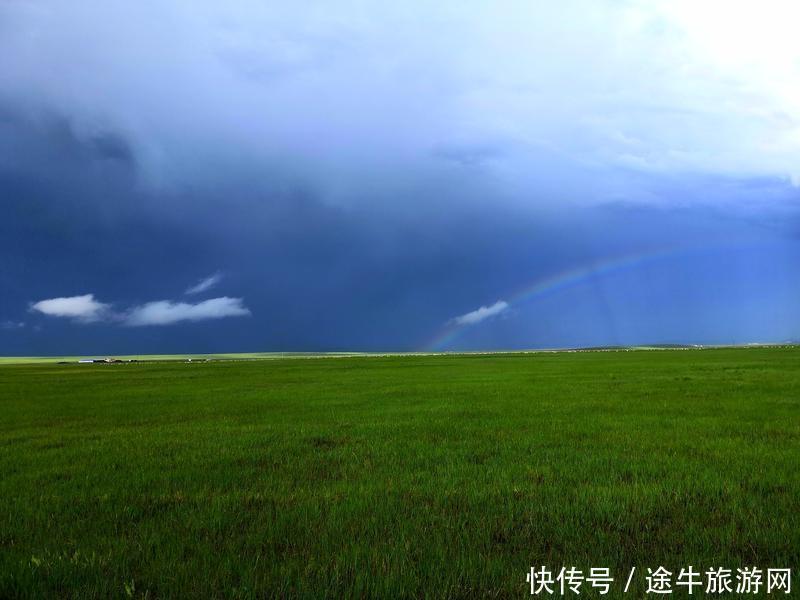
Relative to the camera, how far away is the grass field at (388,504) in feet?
17.2

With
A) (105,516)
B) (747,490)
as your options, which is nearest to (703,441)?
(747,490)

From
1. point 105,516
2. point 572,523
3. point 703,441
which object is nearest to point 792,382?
point 703,441

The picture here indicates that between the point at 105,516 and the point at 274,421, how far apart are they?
10.0 m

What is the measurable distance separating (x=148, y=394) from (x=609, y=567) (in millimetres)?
30259

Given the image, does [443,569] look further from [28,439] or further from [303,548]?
[28,439]

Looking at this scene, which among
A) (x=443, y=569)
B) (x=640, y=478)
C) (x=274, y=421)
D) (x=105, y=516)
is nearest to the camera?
(x=443, y=569)

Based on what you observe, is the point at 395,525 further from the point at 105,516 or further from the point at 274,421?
the point at 274,421

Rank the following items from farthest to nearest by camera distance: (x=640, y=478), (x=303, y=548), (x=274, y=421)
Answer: (x=274, y=421) → (x=640, y=478) → (x=303, y=548)

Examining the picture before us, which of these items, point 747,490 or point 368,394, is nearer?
point 747,490

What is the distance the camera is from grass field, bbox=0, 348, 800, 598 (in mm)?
5242

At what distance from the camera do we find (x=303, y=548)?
5.88m

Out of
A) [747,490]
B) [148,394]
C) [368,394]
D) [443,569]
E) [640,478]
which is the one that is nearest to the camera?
[443,569]

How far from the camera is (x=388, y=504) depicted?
24.2 ft

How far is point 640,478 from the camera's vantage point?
28.4ft
